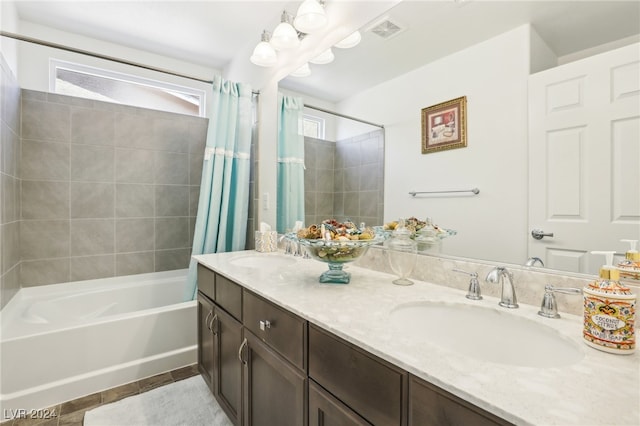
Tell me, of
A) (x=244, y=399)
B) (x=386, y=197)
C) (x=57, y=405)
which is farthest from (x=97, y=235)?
(x=386, y=197)

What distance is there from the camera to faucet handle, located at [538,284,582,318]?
0.80m

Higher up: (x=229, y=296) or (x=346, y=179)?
(x=346, y=179)

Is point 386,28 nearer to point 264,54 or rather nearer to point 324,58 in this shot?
point 324,58

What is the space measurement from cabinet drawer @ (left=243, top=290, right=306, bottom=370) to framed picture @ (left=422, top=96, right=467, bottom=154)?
0.86 m

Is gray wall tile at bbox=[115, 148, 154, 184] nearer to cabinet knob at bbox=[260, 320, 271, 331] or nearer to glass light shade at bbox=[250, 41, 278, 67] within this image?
glass light shade at bbox=[250, 41, 278, 67]

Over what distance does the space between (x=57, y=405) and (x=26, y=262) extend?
3.81ft

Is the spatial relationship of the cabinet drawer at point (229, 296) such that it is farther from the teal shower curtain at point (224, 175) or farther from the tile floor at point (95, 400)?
the tile floor at point (95, 400)

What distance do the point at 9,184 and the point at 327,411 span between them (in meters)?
2.45

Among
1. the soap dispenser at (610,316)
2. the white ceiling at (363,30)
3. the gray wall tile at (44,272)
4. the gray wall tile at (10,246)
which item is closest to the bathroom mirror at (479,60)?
the white ceiling at (363,30)

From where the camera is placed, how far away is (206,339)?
1672 millimetres

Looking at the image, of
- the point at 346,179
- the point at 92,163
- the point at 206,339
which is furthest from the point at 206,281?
the point at 92,163

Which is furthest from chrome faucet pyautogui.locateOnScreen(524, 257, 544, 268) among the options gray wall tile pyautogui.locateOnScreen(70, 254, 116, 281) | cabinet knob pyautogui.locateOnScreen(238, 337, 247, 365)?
gray wall tile pyautogui.locateOnScreen(70, 254, 116, 281)

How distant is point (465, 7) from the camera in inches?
43.7

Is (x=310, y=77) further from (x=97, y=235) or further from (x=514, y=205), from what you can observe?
(x=97, y=235)
